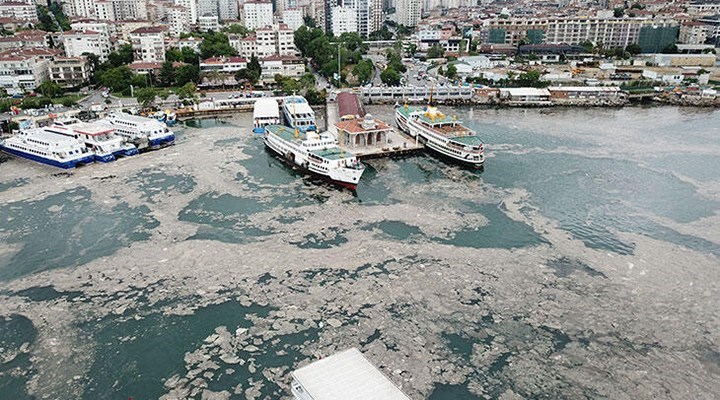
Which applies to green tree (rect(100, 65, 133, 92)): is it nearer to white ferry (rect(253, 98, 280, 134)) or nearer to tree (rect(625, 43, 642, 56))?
white ferry (rect(253, 98, 280, 134))

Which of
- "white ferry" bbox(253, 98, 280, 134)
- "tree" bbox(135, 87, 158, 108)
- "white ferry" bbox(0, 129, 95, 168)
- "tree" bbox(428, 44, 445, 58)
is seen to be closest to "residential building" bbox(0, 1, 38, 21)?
A: "tree" bbox(135, 87, 158, 108)

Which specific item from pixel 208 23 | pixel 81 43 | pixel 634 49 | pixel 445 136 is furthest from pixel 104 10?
pixel 634 49

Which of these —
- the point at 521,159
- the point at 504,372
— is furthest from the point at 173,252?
the point at 521,159

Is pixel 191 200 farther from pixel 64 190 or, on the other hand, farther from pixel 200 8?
pixel 200 8

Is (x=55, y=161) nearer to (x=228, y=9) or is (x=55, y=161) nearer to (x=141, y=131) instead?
(x=141, y=131)

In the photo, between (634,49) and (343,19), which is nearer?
(634,49)

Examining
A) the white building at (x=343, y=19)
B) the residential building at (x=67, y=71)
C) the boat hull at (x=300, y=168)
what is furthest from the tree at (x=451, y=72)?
the white building at (x=343, y=19)

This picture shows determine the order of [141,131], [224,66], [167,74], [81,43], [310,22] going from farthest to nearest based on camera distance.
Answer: [310,22] < [81,43] < [224,66] < [167,74] < [141,131]
